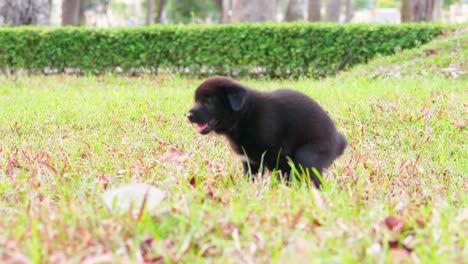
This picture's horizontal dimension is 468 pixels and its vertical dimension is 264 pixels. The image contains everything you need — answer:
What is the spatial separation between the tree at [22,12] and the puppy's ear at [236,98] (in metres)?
14.9

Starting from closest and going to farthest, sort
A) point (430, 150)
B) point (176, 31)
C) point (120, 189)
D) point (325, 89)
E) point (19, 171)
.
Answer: point (120, 189) → point (19, 171) → point (430, 150) → point (325, 89) → point (176, 31)

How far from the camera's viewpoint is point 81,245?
2.31m

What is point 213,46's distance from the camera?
14.0 metres

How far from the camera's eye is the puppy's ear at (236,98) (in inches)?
145

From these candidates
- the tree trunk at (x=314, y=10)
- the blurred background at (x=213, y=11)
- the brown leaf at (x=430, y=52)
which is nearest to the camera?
the brown leaf at (x=430, y=52)

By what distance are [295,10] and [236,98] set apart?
75.8 feet

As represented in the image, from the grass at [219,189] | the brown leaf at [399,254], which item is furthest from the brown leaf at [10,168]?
the brown leaf at [399,254]

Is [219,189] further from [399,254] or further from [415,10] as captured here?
[415,10]

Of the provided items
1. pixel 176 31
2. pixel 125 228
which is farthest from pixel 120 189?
pixel 176 31

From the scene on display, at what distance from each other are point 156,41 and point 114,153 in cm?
949

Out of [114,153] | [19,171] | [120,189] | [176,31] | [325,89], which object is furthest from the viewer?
[176,31]

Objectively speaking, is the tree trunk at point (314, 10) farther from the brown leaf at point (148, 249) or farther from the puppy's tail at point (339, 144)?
the brown leaf at point (148, 249)

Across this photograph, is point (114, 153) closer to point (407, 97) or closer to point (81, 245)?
point (81, 245)

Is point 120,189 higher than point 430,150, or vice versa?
point 120,189
